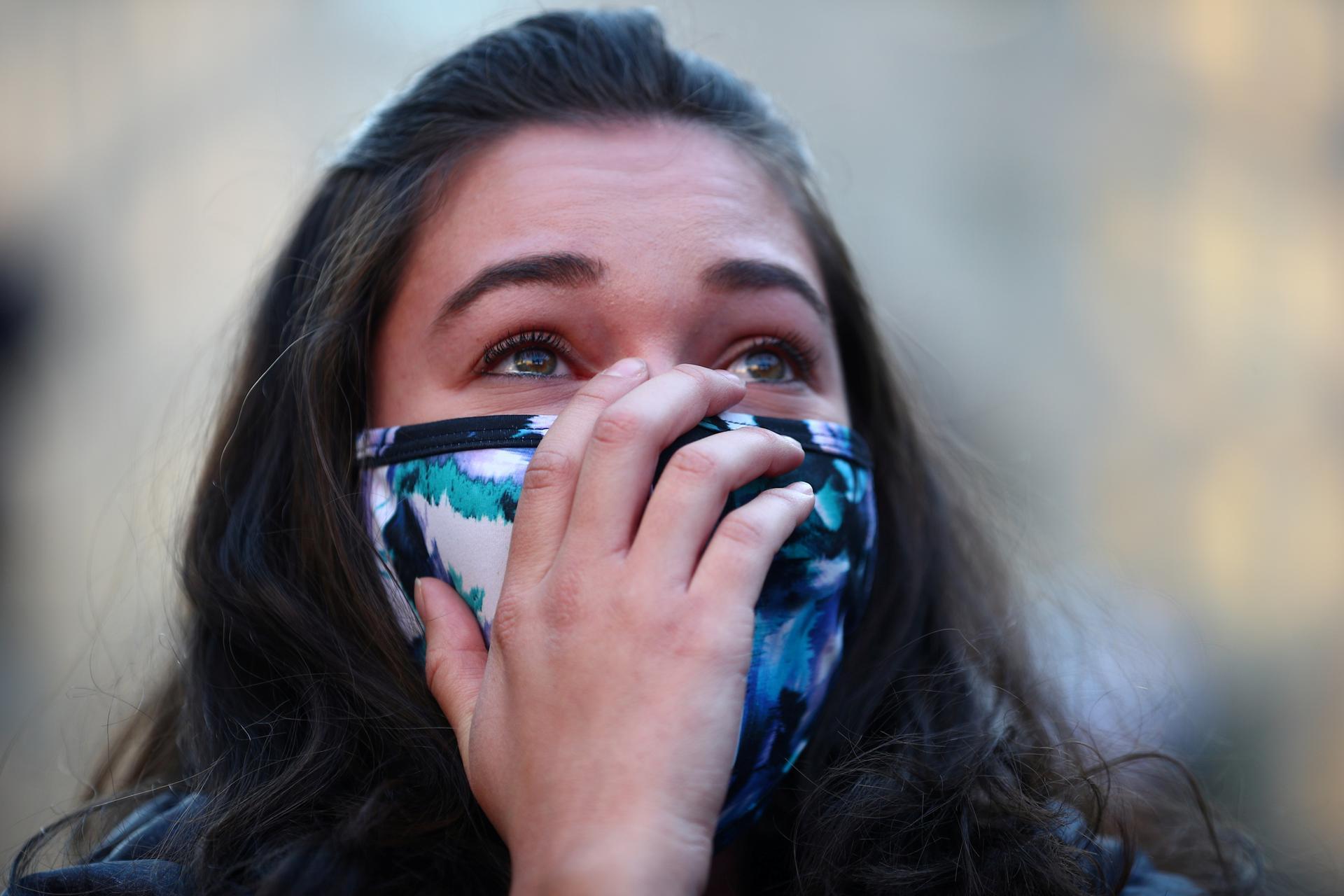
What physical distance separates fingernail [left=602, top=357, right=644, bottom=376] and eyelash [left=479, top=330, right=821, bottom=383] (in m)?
0.20

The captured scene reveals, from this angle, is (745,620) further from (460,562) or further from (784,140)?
(784,140)

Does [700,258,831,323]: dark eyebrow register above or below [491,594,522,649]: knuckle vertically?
above

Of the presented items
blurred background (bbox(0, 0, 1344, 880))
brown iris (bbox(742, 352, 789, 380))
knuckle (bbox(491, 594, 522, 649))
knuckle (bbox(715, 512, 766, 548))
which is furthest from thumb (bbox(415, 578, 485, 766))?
blurred background (bbox(0, 0, 1344, 880))

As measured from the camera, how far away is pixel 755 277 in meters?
1.85

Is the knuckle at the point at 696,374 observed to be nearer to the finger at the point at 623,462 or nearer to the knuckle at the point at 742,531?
the finger at the point at 623,462

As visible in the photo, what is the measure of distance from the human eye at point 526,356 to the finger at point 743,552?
0.54 meters

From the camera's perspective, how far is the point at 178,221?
7219 mm

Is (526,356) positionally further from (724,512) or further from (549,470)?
(724,512)

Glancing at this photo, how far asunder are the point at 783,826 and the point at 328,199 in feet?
5.61

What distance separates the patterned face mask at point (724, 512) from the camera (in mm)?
1551

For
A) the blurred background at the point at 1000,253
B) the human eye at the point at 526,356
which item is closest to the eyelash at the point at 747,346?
the human eye at the point at 526,356

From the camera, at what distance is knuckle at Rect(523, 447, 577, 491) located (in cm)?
142

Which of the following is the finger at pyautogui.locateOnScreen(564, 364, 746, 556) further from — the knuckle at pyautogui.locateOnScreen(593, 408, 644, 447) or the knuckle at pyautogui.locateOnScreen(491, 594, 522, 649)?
the knuckle at pyautogui.locateOnScreen(491, 594, 522, 649)

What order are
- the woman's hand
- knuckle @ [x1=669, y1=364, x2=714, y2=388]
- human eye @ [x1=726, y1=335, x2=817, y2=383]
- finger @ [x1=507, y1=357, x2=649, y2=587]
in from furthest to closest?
1. human eye @ [x1=726, y1=335, x2=817, y2=383]
2. knuckle @ [x1=669, y1=364, x2=714, y2=388]
3. finger @ [x1=507, y1=357, x2=649, y2=587]
4. the woman's hand
